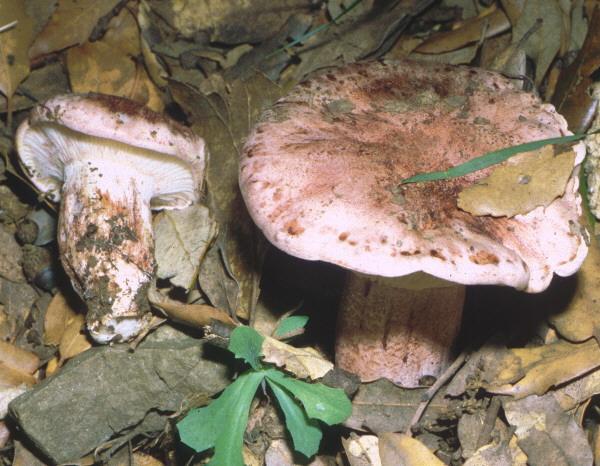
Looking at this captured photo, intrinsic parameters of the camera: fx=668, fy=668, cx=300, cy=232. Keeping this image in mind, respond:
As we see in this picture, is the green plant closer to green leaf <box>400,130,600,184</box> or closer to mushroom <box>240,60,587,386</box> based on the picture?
mushroom <box>240,60,587,386</box>

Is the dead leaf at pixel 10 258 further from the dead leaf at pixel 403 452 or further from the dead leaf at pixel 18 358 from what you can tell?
the dead leaf at pixel 403 452

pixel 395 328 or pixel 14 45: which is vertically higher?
pixel 14 45

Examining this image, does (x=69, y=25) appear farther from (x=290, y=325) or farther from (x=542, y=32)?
(x=542, y=32)

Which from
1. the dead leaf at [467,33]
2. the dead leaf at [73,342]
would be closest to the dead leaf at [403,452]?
the dead leaf at [73,342]

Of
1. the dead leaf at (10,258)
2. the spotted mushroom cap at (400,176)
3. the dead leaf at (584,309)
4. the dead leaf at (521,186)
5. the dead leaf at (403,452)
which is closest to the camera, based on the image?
the spotted mushroom cap at (400,176)

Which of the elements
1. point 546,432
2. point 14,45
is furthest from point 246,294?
point 14,45

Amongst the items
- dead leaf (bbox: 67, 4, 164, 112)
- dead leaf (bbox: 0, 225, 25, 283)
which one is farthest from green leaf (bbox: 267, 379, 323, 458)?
dead leaf (bbox: 67, 4, 164, 112)

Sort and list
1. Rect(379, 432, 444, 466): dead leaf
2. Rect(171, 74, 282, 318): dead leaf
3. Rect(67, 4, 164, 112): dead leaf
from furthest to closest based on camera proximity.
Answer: Rect(67, 4, 164, 112): dead leaf, Rect(171, 74, 282, 318): dead leaf, Rect(379, 432, 444, 466): dead leaf
